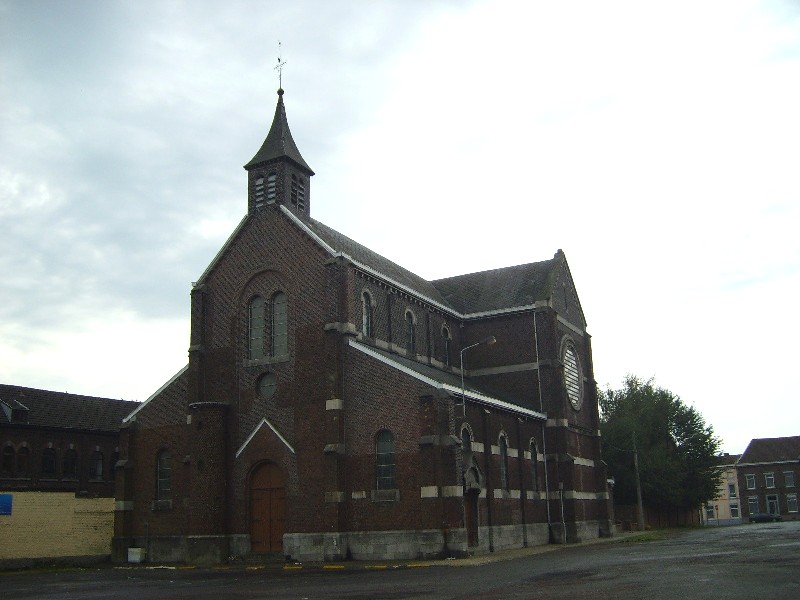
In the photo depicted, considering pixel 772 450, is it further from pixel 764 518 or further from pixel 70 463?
pixel 70 463

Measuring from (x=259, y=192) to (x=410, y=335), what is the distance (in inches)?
431

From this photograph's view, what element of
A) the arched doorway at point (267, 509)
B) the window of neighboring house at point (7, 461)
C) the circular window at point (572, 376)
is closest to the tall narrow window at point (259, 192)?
the arched doorway at point (267, 509)

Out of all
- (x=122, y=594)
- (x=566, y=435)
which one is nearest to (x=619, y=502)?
(x=566, y=435)

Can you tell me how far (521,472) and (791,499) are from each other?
82850 mm

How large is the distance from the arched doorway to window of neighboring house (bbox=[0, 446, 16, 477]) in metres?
22.3

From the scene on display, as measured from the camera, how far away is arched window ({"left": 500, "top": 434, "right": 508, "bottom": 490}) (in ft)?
133

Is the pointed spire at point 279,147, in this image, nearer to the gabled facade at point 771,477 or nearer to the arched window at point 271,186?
the arched window at point 271,186

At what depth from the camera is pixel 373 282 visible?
135 feet

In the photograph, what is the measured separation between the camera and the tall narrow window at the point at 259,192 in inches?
1676

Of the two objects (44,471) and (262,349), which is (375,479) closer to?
(262,349)

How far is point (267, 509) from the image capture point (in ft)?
124

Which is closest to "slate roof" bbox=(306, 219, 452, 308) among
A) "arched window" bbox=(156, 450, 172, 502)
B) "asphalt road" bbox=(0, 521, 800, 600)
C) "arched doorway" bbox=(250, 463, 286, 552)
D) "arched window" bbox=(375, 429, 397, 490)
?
"arched window" bbox=(375, 429, 397, 490)

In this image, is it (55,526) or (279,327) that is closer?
(279,327)

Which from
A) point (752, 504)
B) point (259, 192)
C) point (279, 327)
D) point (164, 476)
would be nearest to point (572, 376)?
point (279, 327)
